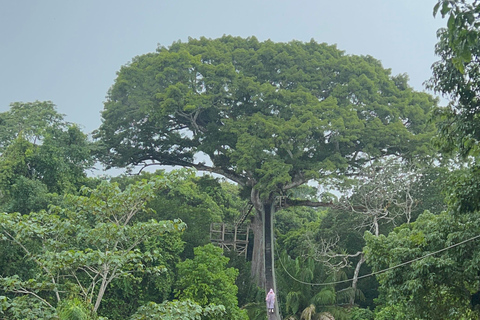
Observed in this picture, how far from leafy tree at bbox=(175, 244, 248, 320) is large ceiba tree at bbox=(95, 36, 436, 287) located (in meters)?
4.14

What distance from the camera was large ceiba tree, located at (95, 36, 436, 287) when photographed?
19.7m

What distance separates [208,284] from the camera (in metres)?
15.7

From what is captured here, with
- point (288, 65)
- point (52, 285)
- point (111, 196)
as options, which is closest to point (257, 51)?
point (288, 65)

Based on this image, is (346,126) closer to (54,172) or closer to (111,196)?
(54,172)

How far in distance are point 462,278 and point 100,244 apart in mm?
5640

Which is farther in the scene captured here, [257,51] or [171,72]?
[257,51]

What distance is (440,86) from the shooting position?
7.85m

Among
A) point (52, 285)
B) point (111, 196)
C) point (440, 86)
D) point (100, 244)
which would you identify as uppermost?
point (440, 86)

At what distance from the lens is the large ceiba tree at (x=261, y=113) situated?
1973 centimetres

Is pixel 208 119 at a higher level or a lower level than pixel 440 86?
higher

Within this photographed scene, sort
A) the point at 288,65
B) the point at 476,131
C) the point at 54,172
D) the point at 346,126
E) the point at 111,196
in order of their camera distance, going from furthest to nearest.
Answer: the point at 288,65 < the point at 346,126 < the point at 54,172 < the point at 111,196 < the point at 476,131

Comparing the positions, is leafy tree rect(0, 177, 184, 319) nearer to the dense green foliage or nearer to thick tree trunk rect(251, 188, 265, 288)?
the dense green foliage

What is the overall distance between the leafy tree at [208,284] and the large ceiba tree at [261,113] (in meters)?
4.14

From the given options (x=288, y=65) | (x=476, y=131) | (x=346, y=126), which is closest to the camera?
(x=476, y=131)
